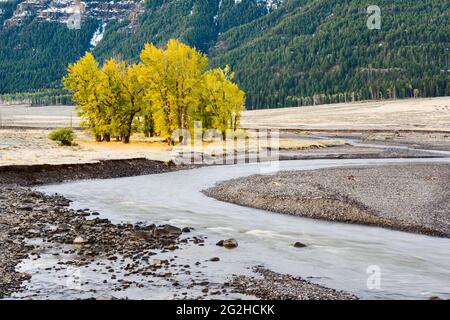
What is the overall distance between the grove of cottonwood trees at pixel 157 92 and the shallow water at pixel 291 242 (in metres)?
40.8

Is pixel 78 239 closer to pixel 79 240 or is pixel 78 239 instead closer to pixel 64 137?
pixel 79 240

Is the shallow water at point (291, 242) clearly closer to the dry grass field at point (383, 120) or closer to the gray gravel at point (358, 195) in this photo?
the gray gravel at point (358, 195)

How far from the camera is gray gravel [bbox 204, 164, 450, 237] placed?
29344 millimetres

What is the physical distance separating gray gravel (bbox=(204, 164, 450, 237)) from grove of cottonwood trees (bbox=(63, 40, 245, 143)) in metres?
36.5

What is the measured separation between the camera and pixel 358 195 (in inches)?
1391

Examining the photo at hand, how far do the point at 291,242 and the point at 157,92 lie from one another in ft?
193

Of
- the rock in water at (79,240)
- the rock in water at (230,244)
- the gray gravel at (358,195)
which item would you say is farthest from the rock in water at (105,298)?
the gray gravel at (358,195)

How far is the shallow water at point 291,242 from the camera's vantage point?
62.3ft

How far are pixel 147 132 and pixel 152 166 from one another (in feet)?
145

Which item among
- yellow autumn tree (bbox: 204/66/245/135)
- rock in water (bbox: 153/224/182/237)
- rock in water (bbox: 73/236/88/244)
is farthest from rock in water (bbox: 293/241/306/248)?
yellow autumn tree (bbox: 204/66/245/135)

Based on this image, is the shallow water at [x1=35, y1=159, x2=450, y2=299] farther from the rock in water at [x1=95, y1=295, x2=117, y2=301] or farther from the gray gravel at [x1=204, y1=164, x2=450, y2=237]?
the rock in water at [x1=95, y1=295, x2=117, y2=301]

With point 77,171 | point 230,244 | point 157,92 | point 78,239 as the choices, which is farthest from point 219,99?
point 78,239
